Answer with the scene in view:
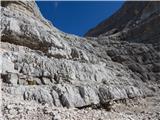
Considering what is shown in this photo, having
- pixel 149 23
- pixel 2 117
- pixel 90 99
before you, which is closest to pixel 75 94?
pixel 90 99

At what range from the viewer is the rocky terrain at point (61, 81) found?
15612 mm

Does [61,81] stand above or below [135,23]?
below

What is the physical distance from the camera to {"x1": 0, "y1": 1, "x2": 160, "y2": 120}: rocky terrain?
51.2 ft

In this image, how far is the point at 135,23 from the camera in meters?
58.0

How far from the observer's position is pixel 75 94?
19.7 meters

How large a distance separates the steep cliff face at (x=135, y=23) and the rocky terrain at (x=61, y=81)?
12886 millimetres

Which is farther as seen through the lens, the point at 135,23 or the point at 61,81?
the point at 135,23

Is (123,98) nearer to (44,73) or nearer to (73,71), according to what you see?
(73,71)

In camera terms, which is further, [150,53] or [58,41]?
[150,53]

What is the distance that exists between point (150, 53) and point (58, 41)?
52.5ft

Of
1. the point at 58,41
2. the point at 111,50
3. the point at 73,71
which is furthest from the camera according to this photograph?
the point at 111,50

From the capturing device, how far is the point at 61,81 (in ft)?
69.5

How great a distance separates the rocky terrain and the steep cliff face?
12.9m

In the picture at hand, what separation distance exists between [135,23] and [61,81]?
4027 centimetres
